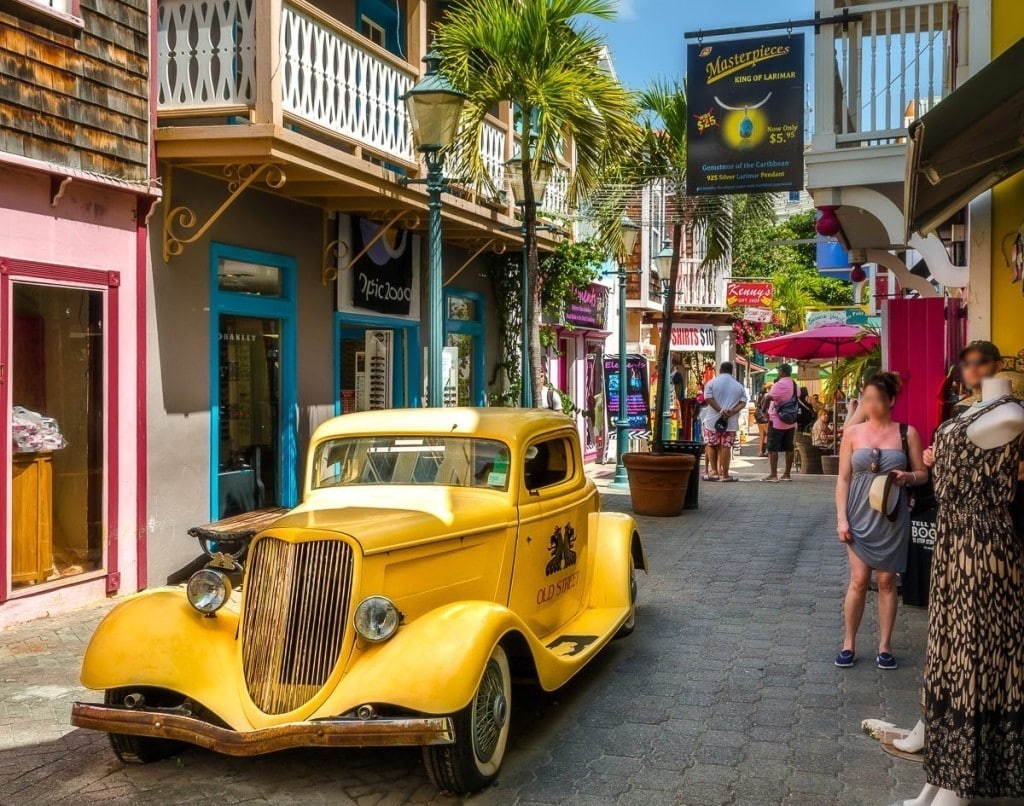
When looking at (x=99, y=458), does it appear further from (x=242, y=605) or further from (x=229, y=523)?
(x=242, y=605)

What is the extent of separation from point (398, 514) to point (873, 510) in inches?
114

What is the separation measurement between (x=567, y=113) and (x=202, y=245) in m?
3.55

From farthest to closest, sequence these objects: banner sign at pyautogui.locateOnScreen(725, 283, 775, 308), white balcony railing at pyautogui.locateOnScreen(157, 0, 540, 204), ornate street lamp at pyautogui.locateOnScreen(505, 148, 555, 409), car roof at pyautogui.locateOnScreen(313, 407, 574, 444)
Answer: banner sign at pyautogui.locateOnScreen(725, 283, 775, 308), ornate street lamp at pyautogui.locateOnScreen(505, 148, 555, 409), white balcony railing at pyautogui.locateOnScreen(157, 0, 540, 204), car roof at pyautogui.locateOnScreen(313, 407, 574, 444)

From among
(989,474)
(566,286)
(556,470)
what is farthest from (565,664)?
(566,286)

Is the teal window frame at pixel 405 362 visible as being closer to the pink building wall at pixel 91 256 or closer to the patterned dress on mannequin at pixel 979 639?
the pink building wall at pixel 91 256

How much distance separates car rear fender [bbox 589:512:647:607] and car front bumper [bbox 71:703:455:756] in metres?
2.62

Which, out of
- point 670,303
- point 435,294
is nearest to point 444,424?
point 435,294

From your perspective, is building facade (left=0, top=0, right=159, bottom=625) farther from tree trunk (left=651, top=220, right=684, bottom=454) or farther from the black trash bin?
the black trash bin

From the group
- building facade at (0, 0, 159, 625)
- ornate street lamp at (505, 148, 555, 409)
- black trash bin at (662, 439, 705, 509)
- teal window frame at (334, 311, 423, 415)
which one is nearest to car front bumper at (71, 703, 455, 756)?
building facade at (0, 0, 159, 625)

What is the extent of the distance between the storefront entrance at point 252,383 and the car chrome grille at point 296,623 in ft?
16.8

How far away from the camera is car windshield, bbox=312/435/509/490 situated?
18.2ft

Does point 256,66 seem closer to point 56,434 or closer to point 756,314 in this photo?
A: point 56,434

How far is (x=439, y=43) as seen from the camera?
35.1ft

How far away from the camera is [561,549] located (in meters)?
6.07
